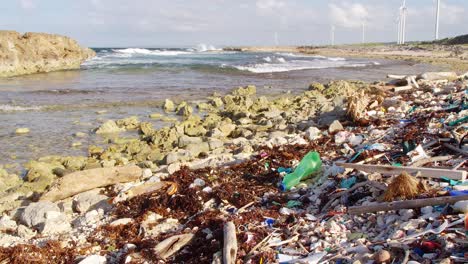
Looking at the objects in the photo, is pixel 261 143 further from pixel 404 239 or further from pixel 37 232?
pixel 404 239

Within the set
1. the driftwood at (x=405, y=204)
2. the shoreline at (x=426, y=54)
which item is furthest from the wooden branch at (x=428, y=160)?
the shoreline at (x=426, y=54)

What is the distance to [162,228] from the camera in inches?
Answer: 190

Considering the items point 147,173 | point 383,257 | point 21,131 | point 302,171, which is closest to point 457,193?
point 383,257

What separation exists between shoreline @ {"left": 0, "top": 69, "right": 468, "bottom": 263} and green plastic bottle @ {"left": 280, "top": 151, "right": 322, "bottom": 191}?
93mm

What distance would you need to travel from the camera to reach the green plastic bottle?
17.5ft

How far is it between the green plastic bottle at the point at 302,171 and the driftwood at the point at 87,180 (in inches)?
108

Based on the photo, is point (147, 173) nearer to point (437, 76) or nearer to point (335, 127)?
point (335, 127)

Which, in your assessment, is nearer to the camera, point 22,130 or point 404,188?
Answer: point 404,188

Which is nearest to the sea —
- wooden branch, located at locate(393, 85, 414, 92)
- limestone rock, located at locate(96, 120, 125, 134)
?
limestone rock, located at locate(96, 120, 125, 134)

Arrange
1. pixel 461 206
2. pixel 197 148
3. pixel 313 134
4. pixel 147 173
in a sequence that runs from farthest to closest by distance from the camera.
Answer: pixel 197 148 < pixel 313 134 < pixel 147 173 < pixel 461 206

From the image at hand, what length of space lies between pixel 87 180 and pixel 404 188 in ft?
15.4

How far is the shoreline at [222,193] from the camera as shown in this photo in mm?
3971

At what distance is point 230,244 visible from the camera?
3.84 meters

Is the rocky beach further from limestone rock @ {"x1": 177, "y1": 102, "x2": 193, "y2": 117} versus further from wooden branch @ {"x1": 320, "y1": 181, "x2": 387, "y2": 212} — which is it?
limestone rock @ {"x1": 177, "y1": 102, "x2": 193, "y2": 117}
